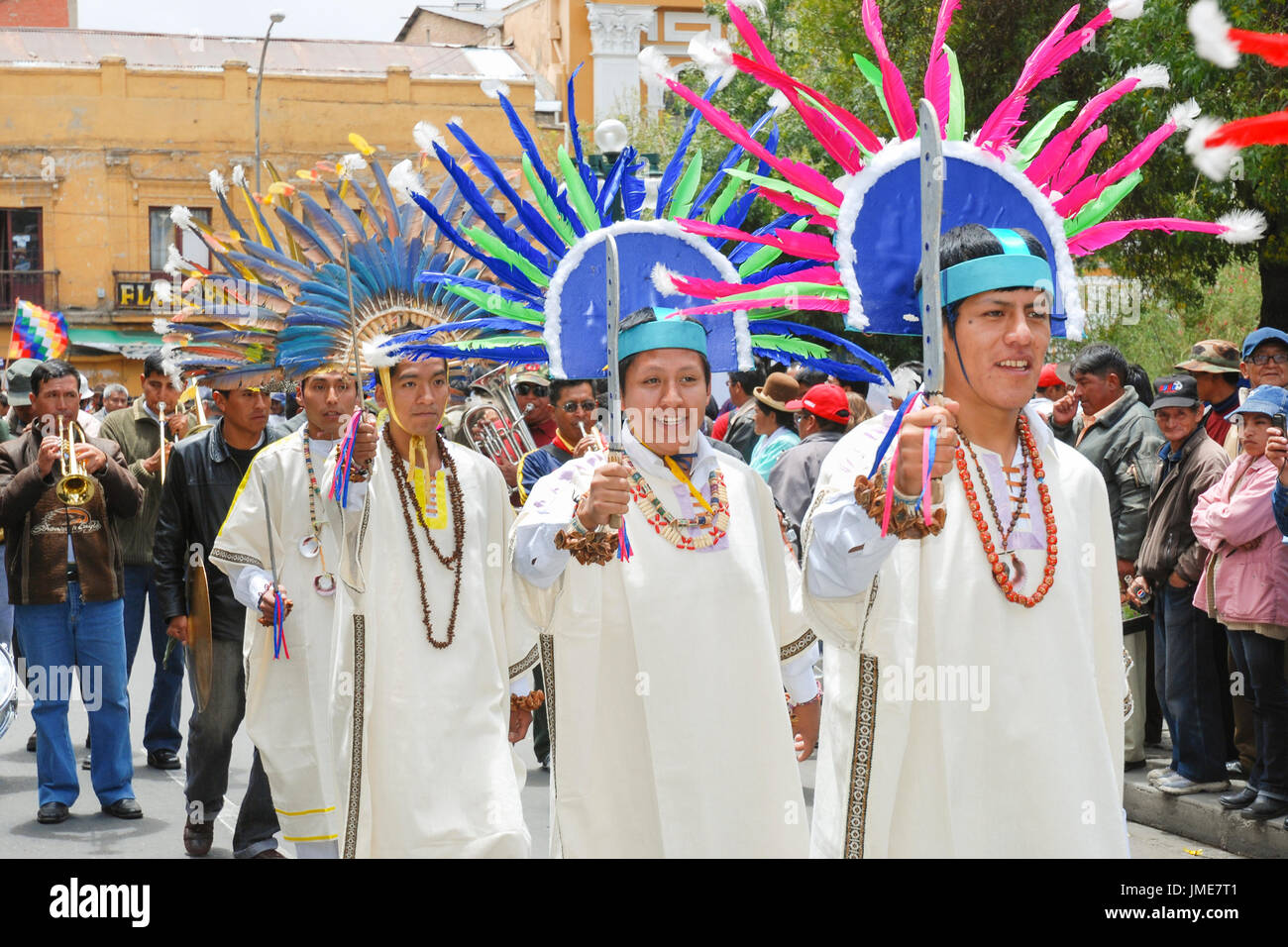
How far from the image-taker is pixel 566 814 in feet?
15.3

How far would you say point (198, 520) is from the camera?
752 cm

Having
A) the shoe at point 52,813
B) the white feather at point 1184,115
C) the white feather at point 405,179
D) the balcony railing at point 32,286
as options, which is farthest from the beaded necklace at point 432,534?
the balcony railing at point 32,286

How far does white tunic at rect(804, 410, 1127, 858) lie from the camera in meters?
3.72

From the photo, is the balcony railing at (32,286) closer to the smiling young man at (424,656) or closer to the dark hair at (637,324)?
the smiling young man at (424,656)

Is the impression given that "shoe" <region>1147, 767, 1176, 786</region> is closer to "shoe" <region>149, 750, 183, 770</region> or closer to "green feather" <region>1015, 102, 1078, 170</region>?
"green feather" <region>1015, 102, 1078, 170</region>

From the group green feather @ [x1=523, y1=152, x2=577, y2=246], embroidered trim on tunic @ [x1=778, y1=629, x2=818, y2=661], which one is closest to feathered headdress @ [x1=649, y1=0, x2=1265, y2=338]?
green feather @ [x1=523, y1=152, x2=577, y2=246]

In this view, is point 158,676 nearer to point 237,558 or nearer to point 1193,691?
point 237,558

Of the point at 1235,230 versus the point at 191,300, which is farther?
the point at 191,300

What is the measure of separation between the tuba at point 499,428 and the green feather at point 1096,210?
428cm

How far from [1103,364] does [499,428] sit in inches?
120

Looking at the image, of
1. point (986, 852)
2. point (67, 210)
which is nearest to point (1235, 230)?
point (986, 852)

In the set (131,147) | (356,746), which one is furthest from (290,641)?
(131,147)

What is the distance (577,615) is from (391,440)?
153cm

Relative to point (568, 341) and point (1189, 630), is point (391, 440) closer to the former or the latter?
point (568, 341)
